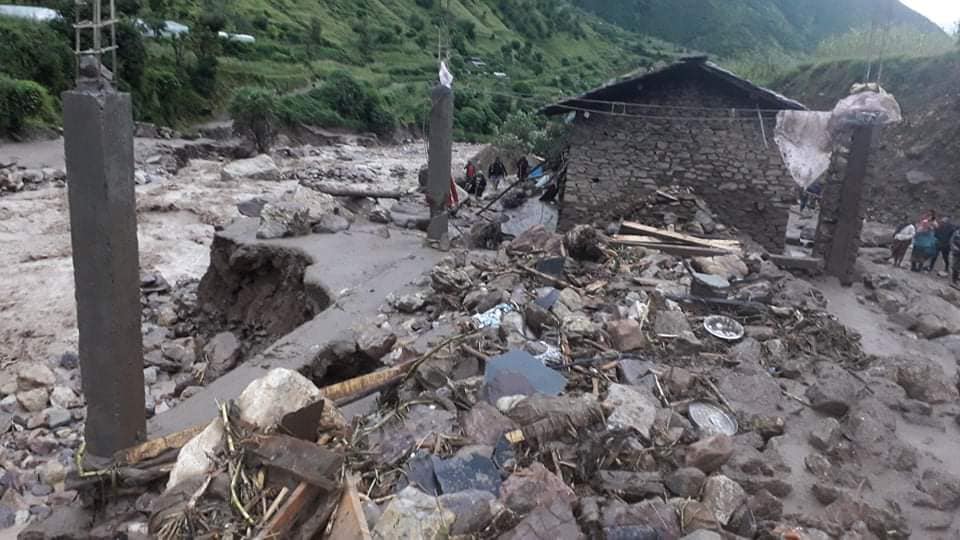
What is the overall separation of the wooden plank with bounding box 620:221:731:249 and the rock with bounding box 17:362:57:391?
27.9ft

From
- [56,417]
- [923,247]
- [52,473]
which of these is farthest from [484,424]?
[923,247]

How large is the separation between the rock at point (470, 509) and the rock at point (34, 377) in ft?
22.4

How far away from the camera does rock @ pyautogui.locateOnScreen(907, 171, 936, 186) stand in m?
17.6

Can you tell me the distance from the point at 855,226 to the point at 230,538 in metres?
10.3

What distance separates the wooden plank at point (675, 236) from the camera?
10750 millimetres

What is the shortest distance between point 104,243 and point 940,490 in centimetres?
633

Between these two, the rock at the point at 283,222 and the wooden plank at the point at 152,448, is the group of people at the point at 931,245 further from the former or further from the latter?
the wooden plank at the point at 152,448

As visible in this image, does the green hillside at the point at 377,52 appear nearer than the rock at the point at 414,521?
No

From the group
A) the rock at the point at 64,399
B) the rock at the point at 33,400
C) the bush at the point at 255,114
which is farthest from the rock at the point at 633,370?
the bush at the point at 255,114

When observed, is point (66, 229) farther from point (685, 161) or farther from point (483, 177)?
point (685, 161)

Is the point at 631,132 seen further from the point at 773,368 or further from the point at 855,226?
the point at 773,368

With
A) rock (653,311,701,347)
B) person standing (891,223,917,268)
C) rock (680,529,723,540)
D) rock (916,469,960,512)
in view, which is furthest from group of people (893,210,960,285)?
rock (680,529,723,540)

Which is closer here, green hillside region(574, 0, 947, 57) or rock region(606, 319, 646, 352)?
rock region(606, 319, 646, 352)

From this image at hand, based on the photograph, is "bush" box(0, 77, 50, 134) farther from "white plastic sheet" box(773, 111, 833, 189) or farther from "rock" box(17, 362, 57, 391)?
"white plastic sheet" box(773, 111, 833, 189)
